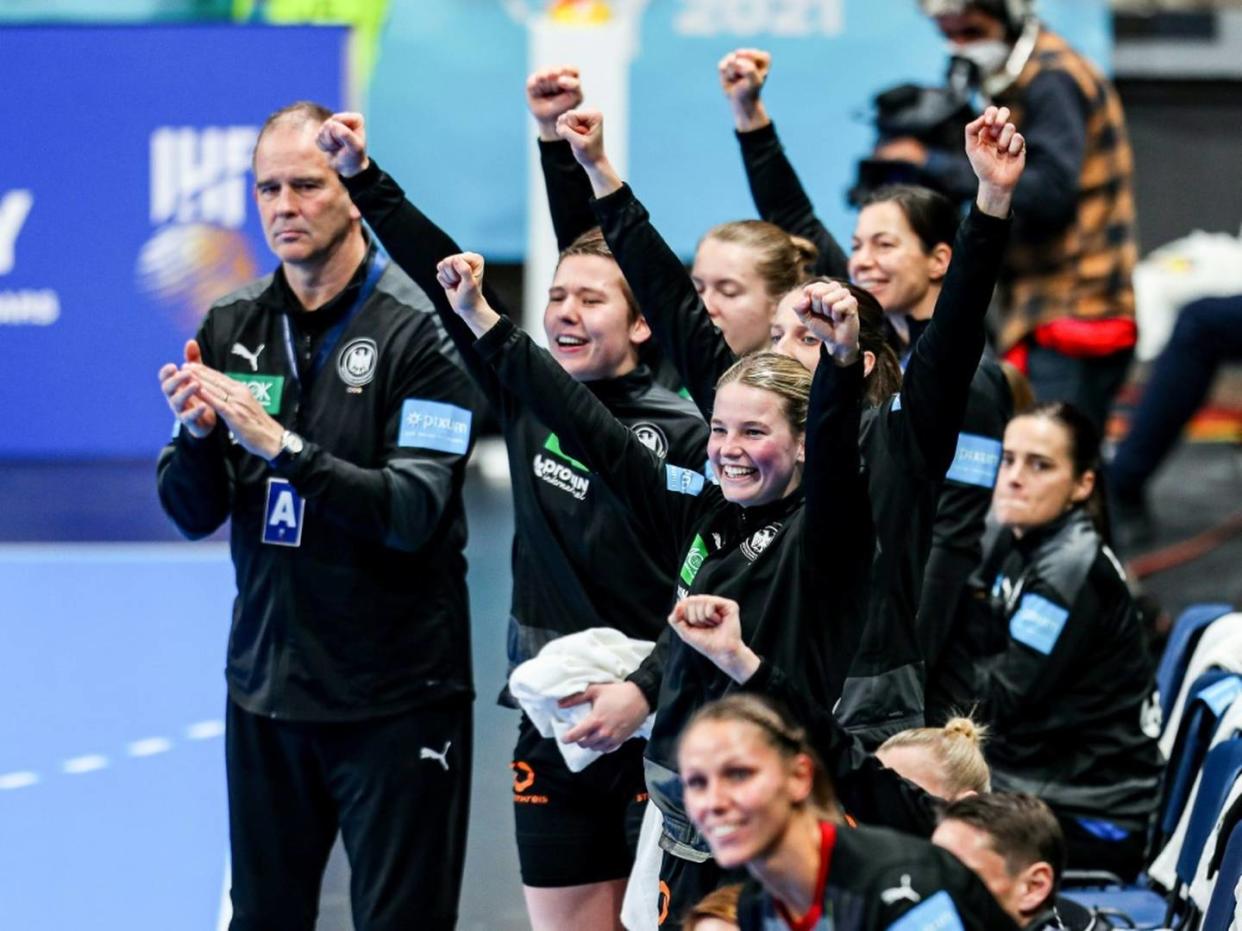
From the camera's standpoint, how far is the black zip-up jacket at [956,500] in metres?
4.46

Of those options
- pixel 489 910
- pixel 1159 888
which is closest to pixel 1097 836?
pixel 1159 888

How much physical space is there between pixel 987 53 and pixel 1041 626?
2266mm

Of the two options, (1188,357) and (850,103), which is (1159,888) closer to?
(1188,357)

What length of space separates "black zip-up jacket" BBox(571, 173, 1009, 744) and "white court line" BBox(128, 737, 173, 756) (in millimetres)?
2898

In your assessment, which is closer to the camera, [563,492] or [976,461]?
[563,492]

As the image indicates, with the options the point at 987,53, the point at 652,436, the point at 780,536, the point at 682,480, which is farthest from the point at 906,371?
the point at 987,53

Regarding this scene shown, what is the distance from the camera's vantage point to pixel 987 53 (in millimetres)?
6391

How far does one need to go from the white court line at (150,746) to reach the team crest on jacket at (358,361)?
8.01 feet

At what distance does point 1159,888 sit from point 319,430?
2221 millimetres

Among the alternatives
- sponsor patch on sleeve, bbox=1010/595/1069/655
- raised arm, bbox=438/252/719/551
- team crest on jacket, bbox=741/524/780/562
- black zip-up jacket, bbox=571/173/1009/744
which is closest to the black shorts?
black zip-up jacket, bbox=571/173/1009/744

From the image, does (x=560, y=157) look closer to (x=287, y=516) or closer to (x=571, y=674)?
(x=287, y=516)

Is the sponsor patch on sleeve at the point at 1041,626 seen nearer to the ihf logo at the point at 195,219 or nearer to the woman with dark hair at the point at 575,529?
the woman with dark hair at the point at 575,529

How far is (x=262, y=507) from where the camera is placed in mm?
4164

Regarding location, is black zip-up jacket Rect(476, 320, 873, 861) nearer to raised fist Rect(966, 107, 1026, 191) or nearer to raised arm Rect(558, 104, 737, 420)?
raised arm Rect(558, 104, 737, 420)
